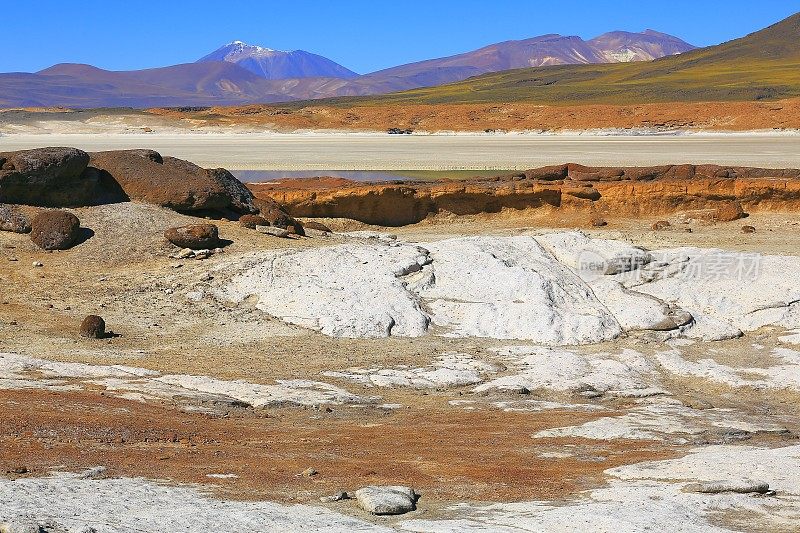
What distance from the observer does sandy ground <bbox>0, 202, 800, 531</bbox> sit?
662 cm

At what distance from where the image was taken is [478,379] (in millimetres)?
10469

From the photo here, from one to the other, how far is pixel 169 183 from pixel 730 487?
11.4 meters

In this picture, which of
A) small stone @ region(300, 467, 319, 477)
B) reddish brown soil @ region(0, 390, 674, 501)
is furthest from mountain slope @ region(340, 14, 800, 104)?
small stone @ region(300, 467, 319, 477)

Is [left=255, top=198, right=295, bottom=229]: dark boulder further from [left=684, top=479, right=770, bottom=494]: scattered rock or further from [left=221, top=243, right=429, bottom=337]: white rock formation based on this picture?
[left=684, top=479, right=770, bottom=494]: scattered rock

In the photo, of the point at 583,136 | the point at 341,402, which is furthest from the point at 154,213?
the point at 583,136

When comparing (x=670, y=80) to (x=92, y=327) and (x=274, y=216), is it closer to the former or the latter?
(x=274, y=216)

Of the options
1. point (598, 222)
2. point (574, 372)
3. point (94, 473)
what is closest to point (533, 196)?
point (598, 222)

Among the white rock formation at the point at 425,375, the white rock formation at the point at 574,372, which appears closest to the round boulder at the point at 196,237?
the white rock formation at the point at 425,375

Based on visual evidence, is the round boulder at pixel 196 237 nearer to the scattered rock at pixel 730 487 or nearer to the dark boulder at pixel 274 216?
the dark boulder at pixel 274 216

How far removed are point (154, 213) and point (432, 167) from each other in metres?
19.4

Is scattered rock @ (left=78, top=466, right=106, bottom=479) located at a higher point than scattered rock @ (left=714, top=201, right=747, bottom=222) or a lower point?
lower

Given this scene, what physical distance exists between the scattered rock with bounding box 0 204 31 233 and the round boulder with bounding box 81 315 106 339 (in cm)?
403

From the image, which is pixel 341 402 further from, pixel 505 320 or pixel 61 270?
pixel 61 270

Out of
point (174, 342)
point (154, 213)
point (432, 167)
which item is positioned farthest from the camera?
point (432, 167)
